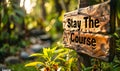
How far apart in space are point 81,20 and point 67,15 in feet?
1.44

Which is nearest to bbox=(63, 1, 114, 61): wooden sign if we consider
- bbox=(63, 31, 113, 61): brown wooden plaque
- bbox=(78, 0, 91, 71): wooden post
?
→ bbox=(63, 31, 113, 61): brown wooden plaque

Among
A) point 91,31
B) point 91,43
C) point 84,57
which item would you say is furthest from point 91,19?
point 84,57

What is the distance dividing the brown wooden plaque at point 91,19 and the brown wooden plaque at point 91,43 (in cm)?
8

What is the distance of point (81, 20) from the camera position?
3.82 m

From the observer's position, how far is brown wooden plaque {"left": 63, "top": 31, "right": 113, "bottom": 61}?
331 centimetres

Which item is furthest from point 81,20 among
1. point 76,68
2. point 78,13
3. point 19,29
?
point 19,29

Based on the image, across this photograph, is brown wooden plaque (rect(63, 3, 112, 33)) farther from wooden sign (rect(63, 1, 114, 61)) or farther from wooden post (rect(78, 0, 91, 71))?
wooden post (rect(78, 0, 91, 71))

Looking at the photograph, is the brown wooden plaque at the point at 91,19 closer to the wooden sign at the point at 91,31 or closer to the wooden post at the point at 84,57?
the wooden sign at the point at 91,31

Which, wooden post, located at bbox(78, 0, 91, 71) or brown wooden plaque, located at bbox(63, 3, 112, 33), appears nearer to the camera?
brown wooden plaque, located at bbox(63, 3, 112, 33)

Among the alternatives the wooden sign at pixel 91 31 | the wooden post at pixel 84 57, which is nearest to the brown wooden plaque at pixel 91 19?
the wooden sign at pixel 91 31

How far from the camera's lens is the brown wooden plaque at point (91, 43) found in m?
3.31

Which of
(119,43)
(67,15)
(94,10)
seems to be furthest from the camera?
(119,43)

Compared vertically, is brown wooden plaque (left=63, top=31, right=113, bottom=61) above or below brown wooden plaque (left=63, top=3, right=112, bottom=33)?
below

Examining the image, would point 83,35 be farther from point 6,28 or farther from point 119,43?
point 6,28
